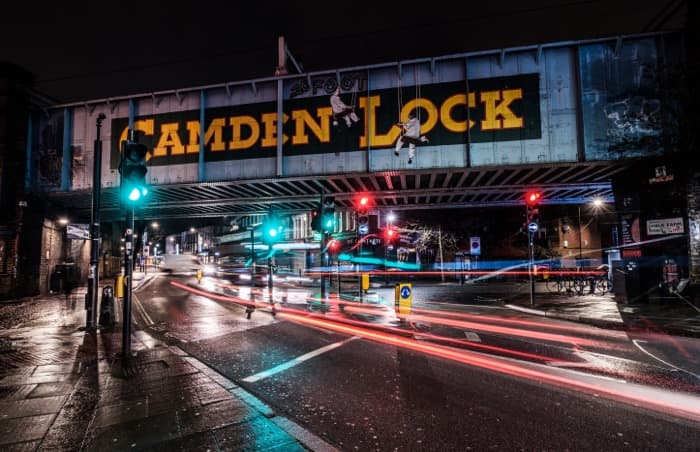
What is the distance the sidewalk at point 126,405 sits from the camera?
4012mm

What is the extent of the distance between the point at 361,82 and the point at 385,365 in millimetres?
14201

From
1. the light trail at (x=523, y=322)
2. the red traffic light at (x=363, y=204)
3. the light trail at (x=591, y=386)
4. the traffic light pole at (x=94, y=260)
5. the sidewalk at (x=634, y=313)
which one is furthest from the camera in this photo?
the red traffic light at (x=363, y=204)

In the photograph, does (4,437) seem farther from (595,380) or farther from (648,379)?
(648,379)

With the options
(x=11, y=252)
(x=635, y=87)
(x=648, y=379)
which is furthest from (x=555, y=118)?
(x=11, y=252)

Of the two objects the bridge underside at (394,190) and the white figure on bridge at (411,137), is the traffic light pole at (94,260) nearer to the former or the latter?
the bridge underside at (394,190)

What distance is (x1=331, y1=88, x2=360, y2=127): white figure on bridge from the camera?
17719 millimetres

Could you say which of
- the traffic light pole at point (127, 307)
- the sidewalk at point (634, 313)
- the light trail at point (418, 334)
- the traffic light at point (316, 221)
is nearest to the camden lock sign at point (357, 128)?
the traffic light at point (316, 221)

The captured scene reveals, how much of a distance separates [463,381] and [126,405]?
4887 millimetres

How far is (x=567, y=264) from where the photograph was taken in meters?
42.3

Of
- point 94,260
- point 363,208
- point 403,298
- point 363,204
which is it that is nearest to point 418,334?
point 403,298

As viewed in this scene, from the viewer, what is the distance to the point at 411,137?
17.0m

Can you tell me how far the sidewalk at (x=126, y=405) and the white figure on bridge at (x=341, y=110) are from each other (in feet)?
41.7

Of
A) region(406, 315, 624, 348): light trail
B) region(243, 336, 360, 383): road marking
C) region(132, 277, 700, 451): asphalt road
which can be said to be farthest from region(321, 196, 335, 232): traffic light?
region(243, 336, 360, 383): road marking

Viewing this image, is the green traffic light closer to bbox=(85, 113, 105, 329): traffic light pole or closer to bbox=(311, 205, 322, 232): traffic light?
bbox=(85, 113, 105, 329): traffic light pole
